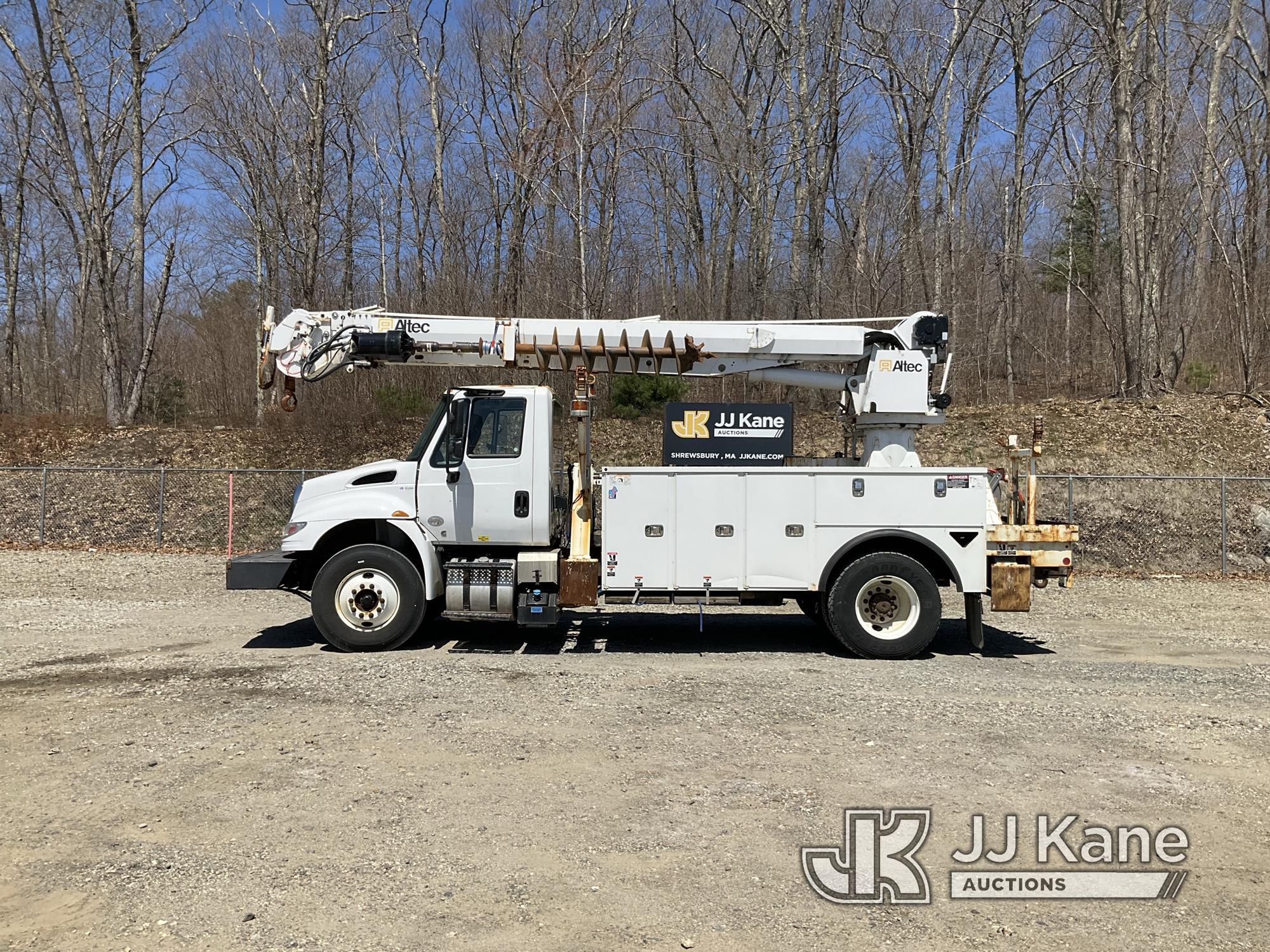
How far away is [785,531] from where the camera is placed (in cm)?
909

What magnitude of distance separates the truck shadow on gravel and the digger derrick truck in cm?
58

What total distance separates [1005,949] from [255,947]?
10.0 ft

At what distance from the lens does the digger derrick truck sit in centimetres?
908

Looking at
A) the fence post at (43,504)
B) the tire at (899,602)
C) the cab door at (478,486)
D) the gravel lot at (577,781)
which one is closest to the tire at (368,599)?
the gravel lot at (577,781)

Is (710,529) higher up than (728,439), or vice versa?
(728,439)

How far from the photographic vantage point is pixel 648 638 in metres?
10.4

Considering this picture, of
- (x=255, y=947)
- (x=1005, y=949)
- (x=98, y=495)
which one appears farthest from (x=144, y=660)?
(x=98, y=495)

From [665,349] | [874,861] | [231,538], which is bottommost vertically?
[874,861]

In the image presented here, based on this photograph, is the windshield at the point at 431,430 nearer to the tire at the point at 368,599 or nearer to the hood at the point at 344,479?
the hood at the point at 344,479

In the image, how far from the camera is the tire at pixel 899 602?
902cm

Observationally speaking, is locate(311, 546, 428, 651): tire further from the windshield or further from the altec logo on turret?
the altec logo on turret

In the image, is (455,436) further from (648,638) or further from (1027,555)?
(1027,555)

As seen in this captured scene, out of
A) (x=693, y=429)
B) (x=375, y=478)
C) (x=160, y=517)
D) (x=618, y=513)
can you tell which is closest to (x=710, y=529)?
(x=618, y=513)

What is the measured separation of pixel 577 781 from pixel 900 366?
6234 mm
